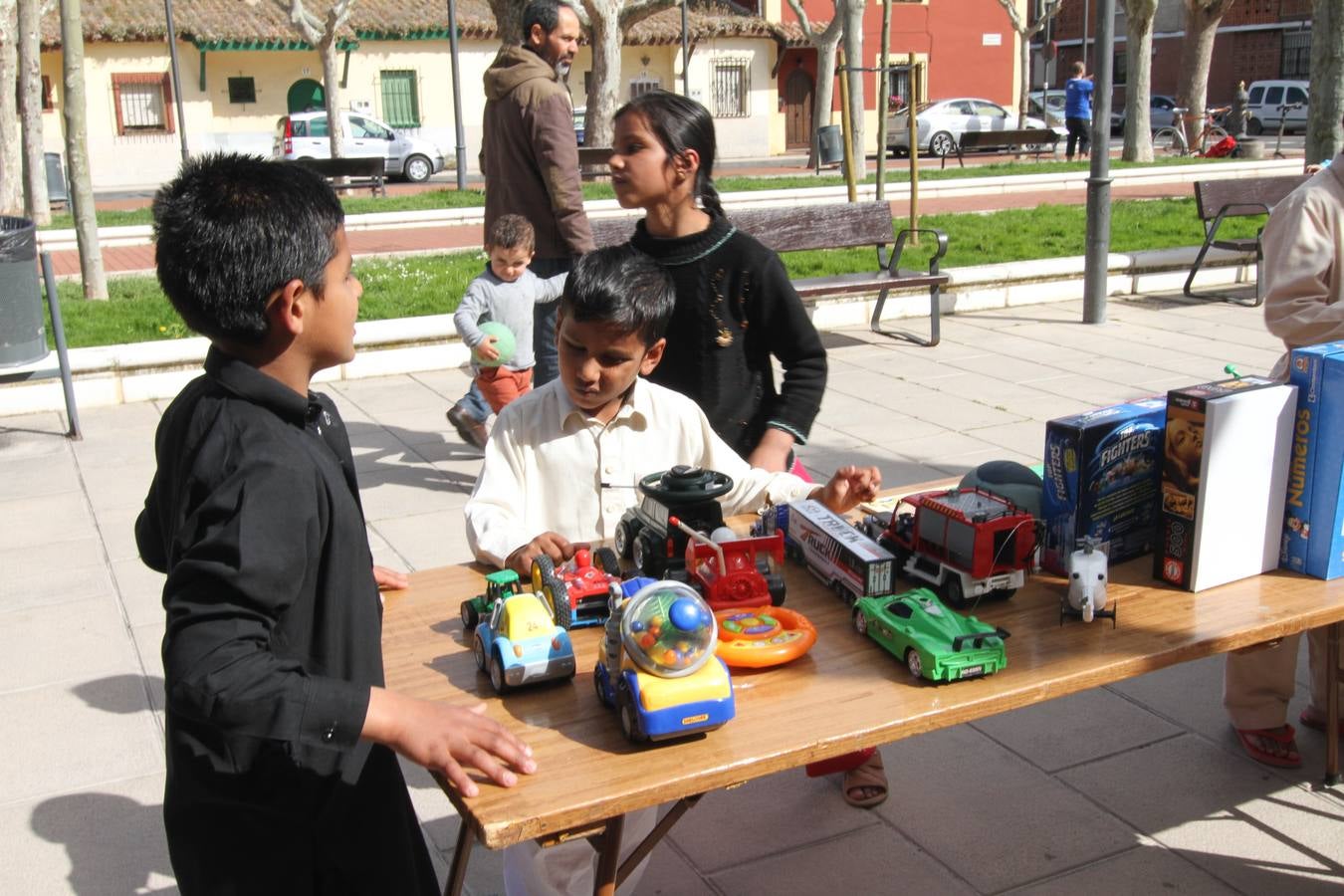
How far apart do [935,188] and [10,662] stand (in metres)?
16.2

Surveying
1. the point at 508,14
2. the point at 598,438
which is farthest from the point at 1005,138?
the point at 598,438

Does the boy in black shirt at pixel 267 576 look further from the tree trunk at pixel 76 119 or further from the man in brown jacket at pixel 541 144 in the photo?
the tree trunk at pixel 76 119

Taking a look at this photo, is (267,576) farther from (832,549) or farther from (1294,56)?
(1294,56)

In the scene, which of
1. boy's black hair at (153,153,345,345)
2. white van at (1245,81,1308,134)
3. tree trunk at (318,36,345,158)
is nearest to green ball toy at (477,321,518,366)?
boy's black hair at (153,153,345,345)

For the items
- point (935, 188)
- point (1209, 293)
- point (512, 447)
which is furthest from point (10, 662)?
point (935, 188)

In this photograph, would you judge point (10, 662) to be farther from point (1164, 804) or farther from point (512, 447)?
point (1164, 804)

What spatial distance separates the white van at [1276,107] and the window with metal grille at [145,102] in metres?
31.6

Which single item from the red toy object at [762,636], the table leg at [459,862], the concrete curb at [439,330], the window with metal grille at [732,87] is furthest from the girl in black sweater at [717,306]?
the window with metal grille at [732,87]

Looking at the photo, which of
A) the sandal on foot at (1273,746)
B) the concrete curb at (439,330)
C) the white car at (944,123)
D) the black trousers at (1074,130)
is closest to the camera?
the sandal on foot at (1273,746)

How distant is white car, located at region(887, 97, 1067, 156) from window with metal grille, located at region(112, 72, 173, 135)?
19.9 metres

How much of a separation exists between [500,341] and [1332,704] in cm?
361

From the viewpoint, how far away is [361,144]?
28.5 metres

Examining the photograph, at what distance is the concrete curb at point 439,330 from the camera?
753cm

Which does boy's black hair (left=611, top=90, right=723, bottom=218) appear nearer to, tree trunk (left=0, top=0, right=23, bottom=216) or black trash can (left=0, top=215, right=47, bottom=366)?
black trash can (left=0, top=215, right=47, bottom=366)
